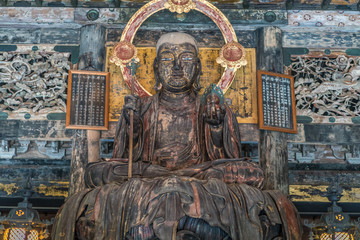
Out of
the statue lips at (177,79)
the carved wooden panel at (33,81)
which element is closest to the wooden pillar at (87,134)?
the carved wooden panel at (33,81)

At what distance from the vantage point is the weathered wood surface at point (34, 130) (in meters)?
5.53

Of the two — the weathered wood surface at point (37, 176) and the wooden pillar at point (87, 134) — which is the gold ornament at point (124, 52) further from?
the weathered wood surface at point (37, 176)

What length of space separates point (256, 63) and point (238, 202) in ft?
7.58

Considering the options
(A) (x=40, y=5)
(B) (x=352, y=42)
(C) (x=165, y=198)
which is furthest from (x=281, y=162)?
(A) (x=40, y=5)

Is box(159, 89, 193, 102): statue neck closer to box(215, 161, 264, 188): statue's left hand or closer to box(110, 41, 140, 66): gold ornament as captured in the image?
box(110, 41, 140, 66): gold ornament

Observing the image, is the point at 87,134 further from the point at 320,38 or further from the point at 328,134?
the point at 320,38

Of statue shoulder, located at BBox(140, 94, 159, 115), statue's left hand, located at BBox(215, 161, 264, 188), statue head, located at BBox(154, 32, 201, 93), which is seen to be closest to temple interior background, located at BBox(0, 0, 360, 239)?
statue shoulder, located at BBox(140, 94, 159, 115)

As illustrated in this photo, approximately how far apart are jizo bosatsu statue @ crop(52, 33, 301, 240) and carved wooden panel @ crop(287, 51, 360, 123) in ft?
3.76

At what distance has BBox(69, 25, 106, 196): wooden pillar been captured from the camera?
5324 mm

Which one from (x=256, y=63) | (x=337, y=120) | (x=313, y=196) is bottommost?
(x=313, y=196)

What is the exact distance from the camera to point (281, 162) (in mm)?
5402

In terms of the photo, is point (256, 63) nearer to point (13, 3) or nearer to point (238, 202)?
point (238, 202)

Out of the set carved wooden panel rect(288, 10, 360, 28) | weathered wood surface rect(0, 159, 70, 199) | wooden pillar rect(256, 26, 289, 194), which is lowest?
weathered wood surface rect(0, 159, 70, 199)

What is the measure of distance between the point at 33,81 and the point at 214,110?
2215 millimetres
